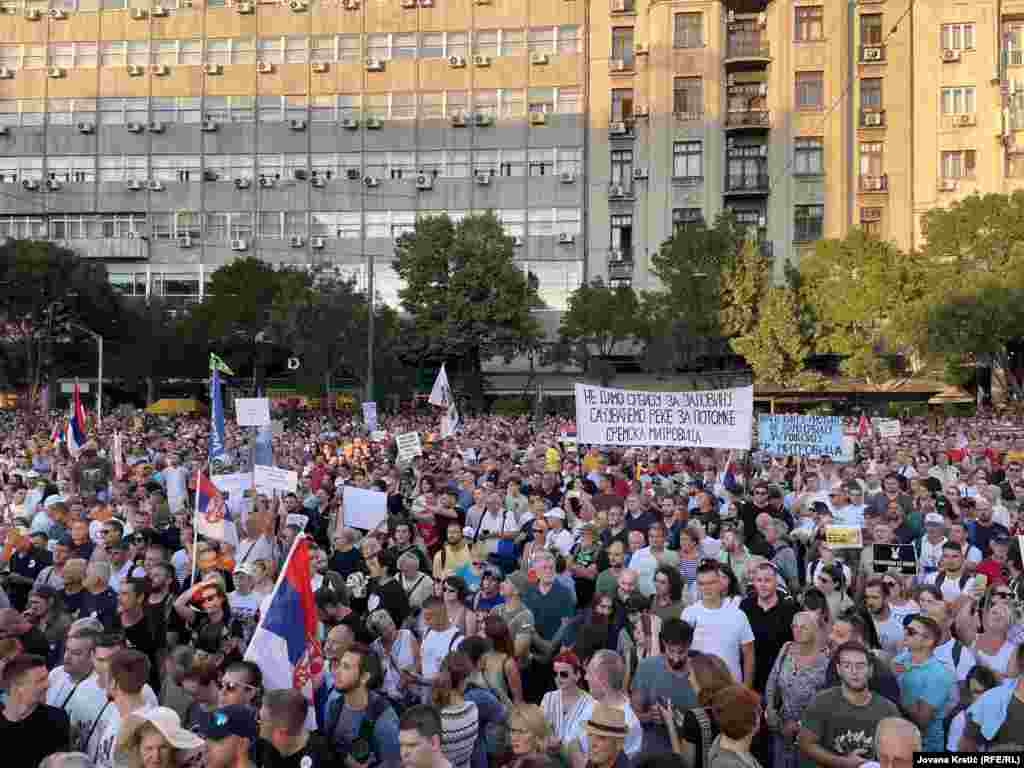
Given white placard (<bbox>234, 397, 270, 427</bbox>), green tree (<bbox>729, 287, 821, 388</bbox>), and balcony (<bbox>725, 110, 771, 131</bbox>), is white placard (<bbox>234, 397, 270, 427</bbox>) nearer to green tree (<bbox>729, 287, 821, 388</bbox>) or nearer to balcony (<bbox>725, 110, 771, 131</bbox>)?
green tree (<bbox>729, 287, 821, 388</bbox>)

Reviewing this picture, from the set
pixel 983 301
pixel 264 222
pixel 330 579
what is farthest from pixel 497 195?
pixel 330 579

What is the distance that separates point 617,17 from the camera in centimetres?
5916

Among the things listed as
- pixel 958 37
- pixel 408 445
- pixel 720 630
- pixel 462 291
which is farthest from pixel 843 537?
pixel 958 37

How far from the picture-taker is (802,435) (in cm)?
1703

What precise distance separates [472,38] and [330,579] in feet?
185

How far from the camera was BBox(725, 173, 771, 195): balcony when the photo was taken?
56.9m

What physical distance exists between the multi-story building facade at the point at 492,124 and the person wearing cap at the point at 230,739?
50.5m

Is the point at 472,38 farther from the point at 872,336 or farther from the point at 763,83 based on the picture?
the point at 872,336

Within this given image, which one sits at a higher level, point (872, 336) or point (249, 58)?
point (249, 58)

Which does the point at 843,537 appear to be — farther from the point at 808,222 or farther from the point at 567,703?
the point at 808,222

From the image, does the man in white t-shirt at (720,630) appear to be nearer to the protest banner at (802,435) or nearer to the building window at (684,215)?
the protest banner at (802,435)

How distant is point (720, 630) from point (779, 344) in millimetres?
42164

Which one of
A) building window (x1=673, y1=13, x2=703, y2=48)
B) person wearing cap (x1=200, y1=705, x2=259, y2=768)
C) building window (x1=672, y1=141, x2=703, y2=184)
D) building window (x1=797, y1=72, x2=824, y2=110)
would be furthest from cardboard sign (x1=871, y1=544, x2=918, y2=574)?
building window (x1=673, y1=13, x2=703, y2=48)

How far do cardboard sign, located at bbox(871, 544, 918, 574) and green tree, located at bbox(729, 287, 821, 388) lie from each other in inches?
1498
